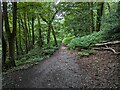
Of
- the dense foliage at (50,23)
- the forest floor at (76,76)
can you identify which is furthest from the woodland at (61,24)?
the forest floor at (76,76)

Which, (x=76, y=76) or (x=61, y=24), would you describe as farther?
(x=61, y=24)

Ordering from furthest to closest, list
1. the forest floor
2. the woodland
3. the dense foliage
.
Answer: the dense foliage, the woodland, the forest floor

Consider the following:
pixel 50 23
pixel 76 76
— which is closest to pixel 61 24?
pixel 50 23

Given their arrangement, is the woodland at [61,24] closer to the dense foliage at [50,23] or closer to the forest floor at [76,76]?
the dense foliage at [50,23]

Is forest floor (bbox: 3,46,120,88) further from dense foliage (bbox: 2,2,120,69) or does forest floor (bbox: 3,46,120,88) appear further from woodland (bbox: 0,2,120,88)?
dense foliage (bbox: 2,2,120,69)

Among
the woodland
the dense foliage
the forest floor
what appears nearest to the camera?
the forest floor

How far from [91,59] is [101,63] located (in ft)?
3.39

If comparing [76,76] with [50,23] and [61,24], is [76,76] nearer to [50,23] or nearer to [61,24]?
[50,23]

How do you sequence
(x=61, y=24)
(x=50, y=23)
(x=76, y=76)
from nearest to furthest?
(x=76, y=76) → (x=50, y=23) → (x=61, y=24)

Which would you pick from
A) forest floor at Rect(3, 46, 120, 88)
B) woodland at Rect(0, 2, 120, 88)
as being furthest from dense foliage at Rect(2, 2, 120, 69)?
forest floor at Rect(3, 46, 120, 88)

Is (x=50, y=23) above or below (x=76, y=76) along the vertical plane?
above

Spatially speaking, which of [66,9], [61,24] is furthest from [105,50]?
[61,24]

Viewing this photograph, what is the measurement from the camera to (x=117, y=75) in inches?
259

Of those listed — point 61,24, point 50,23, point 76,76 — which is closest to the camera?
point 76,76
